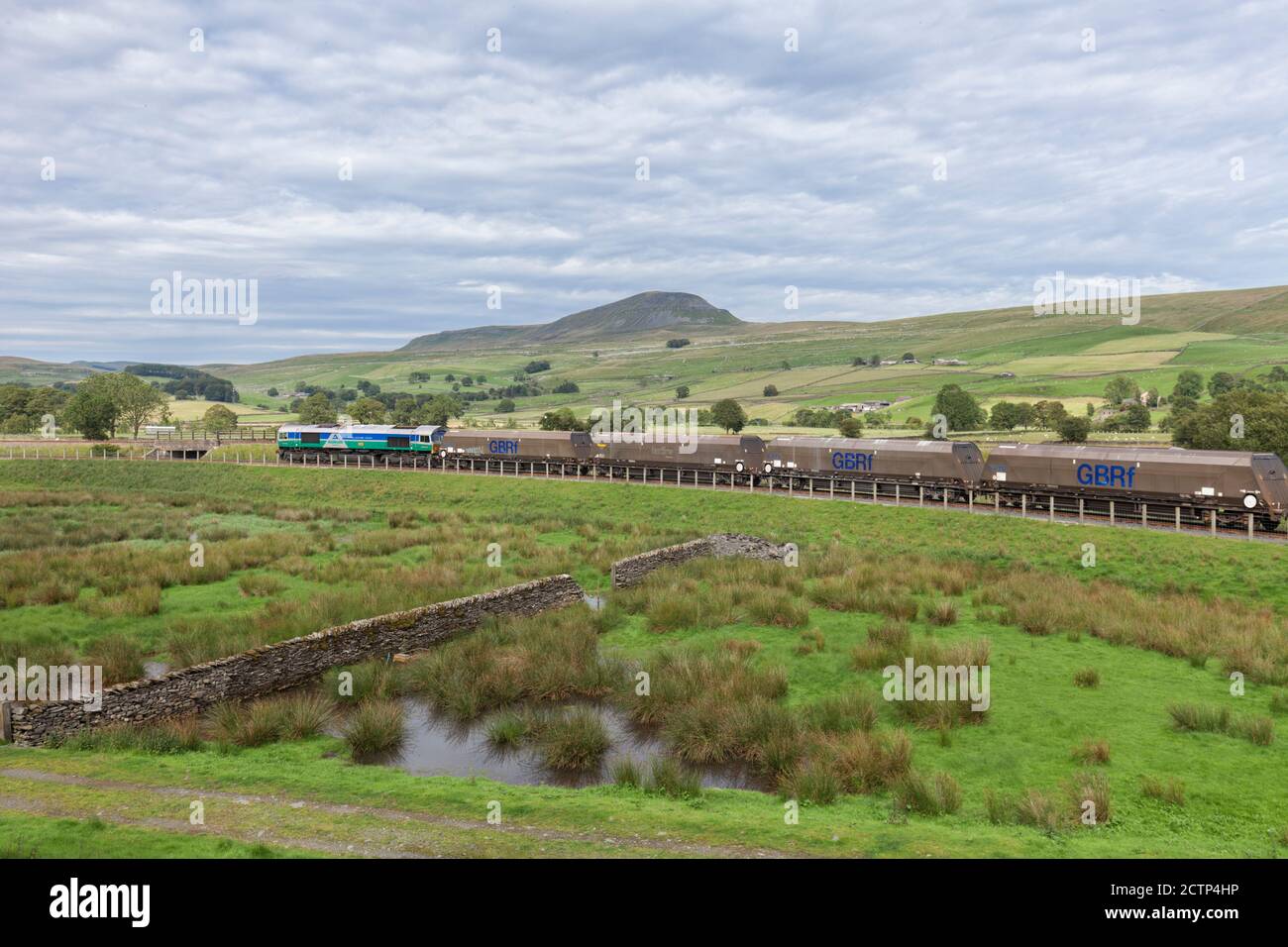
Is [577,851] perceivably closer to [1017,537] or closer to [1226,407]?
[1017,537]

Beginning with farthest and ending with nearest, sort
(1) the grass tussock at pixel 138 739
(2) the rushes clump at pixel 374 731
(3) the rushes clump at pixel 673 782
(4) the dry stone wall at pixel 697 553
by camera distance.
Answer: (4) the dry stone wall at pixel 697 553 < (2) the rushes clump at pixel 374 731 < (1) the grass tussock at pixel 138 739 < (3) the rushes clump at pixel 673 782

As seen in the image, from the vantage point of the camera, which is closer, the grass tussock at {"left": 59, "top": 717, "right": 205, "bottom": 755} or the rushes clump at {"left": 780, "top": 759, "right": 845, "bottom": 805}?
the rushes clump at {"left": 780, "top": 759, "right": 845, "bottom": 805}

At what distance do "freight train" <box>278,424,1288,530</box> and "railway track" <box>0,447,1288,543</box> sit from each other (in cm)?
17

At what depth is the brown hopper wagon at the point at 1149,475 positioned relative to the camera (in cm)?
3212

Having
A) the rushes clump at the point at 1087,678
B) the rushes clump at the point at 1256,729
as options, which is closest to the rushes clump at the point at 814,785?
the rushes clump at the point at 1256,729

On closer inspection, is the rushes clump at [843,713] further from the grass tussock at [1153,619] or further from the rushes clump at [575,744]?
the grass tussock at [1153,619]

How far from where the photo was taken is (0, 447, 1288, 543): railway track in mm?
33531

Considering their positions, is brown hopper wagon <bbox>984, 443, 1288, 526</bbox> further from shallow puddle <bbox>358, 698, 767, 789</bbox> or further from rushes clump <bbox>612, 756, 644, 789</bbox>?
rushes clump <bbox>612, 756, 644, 789</bbox>

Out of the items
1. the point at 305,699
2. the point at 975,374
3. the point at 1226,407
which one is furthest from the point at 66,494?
the point at 975,374

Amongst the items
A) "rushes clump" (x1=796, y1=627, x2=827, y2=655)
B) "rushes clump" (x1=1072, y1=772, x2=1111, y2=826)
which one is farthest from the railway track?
"rushes clump" (x1=1072, y1=772, x2=1111, y2=826)

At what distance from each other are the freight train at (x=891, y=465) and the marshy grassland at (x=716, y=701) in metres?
6.96

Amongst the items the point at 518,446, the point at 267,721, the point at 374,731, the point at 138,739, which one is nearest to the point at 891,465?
the point at 518,446

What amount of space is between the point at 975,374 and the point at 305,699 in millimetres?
177062

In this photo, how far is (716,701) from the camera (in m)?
14.6
